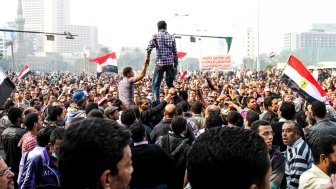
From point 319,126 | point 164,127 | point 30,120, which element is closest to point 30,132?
point 30,120

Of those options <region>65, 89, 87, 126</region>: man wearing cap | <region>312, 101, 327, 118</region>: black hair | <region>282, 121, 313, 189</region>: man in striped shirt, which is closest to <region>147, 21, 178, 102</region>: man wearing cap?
<region>65, 89, 87, 126</region>: man wearing cap

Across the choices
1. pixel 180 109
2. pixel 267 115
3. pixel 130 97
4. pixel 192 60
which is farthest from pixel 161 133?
pixel 192 60

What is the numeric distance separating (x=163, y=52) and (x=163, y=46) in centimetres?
12

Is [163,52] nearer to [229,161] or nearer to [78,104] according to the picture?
[78,104]

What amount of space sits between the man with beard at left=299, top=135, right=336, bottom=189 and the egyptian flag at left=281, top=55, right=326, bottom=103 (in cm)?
523

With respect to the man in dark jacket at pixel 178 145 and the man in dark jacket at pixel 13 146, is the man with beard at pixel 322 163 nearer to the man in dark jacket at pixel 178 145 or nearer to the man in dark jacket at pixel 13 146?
the man in dark jacket at pixel 178 145

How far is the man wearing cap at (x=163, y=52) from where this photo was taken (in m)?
11.9

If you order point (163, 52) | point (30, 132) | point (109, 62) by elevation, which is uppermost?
point (163, 52)

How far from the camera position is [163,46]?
11992 millimetres

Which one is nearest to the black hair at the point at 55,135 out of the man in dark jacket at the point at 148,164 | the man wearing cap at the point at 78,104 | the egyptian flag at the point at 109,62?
the man in dark jacket at the point at 148,164

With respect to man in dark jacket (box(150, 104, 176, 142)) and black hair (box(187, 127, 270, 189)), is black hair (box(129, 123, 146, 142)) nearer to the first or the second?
man in dark jacket (box(150, 104, 176, 142))

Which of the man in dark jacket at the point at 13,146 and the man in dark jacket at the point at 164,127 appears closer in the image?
the man in dark jacket at the point at 13,146

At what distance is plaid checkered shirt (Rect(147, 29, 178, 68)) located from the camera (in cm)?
1195

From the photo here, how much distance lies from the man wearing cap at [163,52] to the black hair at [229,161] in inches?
371
